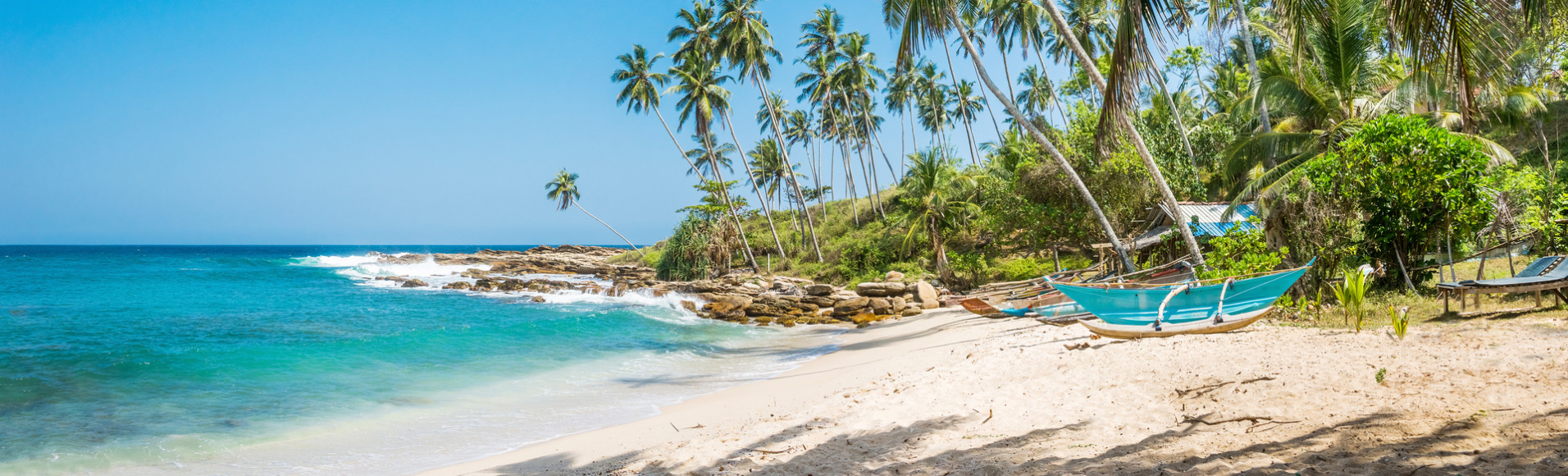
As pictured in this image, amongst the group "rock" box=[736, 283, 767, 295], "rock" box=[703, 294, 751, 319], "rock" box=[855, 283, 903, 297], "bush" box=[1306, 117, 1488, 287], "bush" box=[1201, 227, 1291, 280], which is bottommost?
"rock" box=[703, 294, 751, 319]

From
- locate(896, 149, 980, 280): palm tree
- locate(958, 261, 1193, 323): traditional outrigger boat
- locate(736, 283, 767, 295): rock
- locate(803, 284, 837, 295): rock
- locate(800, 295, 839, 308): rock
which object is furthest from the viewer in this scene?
locate(736, 283, 767, 295): rock

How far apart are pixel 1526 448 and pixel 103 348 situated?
790 inches

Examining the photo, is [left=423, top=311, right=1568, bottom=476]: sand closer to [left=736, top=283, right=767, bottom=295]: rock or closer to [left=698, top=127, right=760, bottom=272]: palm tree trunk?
[left=736, top=283, right=767, bottom=295]: rock

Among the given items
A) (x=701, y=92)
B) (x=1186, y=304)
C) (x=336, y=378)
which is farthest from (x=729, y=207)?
(x=1186, y=304)

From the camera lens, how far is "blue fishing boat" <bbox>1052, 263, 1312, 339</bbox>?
23.4 feet

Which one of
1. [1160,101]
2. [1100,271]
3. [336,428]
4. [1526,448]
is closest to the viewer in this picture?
[1526,448]

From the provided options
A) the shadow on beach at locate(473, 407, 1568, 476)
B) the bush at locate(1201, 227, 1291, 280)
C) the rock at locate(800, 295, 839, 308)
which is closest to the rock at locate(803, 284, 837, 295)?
the rock at locate(800, 295, 839, 308)

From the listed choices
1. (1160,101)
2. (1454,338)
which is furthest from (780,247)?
(1454,338)

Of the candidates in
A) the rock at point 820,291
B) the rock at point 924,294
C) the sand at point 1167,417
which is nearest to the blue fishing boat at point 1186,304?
the sand at point 1167,417

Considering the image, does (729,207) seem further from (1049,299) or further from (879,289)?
(1049,299)

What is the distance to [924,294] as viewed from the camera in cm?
1897

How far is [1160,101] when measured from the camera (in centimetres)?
2091

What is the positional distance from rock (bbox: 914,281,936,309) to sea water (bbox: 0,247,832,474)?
3.64 meters

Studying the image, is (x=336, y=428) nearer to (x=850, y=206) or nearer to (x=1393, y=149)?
(x=1393, y=149)
